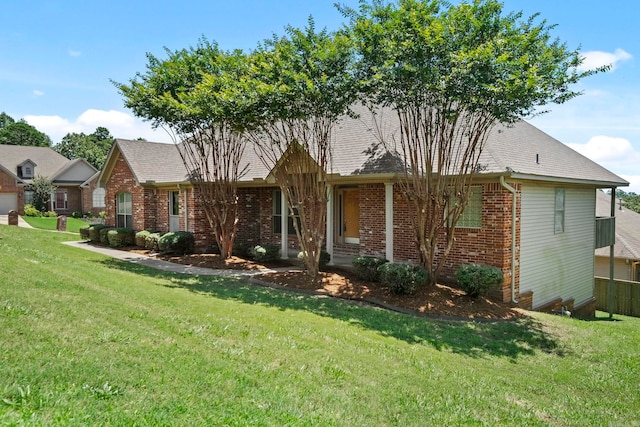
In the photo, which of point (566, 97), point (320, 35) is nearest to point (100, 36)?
point (320, 35)

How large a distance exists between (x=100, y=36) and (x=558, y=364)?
14220 mm

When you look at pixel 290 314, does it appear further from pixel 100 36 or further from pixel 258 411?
pixel 100 36

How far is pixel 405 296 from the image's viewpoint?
11.7 meters

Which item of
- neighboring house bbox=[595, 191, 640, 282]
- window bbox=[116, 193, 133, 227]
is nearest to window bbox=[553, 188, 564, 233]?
neighboring house bbox=[595, 191, 640, 282]

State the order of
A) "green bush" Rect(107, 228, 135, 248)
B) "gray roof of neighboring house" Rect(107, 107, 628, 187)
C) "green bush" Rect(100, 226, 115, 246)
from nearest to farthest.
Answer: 1. "gray roof of neighboring house" Rect(107, 107, 628, 187)
2. "green bush" Rect(107, 228, 135, 248)
3. "green bush" Rect(100, 226, 115, 246)

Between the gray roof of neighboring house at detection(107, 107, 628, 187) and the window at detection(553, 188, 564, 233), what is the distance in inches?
26.6

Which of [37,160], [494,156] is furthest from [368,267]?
[37,160]

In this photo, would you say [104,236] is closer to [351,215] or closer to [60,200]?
[351,215]

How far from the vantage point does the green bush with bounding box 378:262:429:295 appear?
1148 centimetres

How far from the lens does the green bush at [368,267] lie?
1302cm

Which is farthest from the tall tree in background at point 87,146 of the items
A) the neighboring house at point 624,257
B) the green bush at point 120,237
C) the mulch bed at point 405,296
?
the neighboring house at point 624,257

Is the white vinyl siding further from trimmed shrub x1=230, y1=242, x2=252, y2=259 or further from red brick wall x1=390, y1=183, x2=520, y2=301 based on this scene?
trimmed shrub x1=230, y1=242, x2=252, y2=259

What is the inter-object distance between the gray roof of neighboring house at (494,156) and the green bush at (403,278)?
Result: 2776mm

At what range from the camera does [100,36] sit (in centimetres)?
1359
